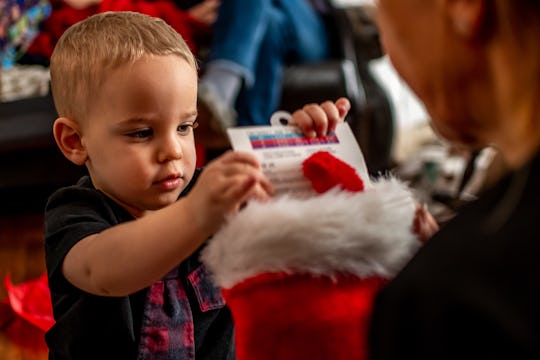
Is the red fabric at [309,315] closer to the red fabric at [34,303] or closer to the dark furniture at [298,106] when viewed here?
the red fabric at [34,303]

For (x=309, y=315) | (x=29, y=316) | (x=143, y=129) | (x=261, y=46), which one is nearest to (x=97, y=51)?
(x=143, y=129)

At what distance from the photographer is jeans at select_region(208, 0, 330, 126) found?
193 centimetres

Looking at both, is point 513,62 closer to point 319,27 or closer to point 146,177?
point 146,177

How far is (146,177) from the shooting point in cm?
72

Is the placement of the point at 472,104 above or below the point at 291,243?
above

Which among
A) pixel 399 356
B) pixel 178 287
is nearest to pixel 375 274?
pixel 399 356

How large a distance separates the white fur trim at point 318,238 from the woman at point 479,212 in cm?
11

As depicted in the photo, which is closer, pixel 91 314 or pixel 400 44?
pixel 400 44

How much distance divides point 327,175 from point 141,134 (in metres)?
0.23

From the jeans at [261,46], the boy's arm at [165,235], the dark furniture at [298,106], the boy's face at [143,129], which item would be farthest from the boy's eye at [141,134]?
the jeans at [261,46]

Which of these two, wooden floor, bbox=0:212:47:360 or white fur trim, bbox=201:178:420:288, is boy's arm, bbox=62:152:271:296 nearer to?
white fur trim, bbox=201:178:420:288

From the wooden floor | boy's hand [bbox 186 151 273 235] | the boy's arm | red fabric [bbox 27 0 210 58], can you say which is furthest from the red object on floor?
red fabric [bbox 27 0 210 58]

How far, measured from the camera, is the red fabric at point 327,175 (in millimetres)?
635

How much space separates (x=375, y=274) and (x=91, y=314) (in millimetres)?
319
